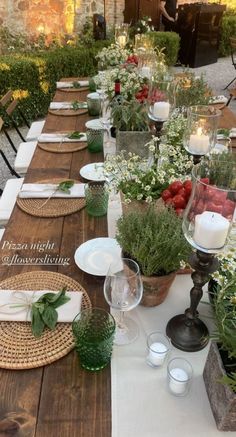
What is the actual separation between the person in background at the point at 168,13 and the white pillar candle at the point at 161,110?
648 centimetres

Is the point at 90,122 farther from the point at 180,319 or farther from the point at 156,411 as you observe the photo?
the point at 156,411

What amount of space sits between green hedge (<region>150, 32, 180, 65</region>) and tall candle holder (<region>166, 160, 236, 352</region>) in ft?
17.8

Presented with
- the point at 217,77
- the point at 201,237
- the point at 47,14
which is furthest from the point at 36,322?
the point at 217,77

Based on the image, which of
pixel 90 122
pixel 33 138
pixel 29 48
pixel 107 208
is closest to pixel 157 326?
pixel 107 208

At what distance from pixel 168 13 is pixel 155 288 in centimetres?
795

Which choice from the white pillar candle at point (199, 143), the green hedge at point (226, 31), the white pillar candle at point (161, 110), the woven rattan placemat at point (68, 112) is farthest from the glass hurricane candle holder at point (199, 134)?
the green hedge at point (226, 31)

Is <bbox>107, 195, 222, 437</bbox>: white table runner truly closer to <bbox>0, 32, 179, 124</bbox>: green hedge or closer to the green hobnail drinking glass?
the green hobnail drinking glass

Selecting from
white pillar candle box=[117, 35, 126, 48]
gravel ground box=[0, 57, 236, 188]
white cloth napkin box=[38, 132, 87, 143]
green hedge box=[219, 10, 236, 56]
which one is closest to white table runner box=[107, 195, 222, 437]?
white cloth napkin box=[38, 132, 87, 143]

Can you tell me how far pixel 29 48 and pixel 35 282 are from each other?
5.70m

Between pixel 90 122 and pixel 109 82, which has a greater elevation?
pixel 109 82

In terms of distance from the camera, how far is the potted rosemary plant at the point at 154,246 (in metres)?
0.91

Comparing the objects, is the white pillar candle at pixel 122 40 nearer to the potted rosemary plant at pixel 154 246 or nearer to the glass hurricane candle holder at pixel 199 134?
the glass hurricane candle holder at pixel 199 134

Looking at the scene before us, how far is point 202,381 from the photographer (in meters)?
0.83

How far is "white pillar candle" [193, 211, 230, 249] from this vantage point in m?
0.78
